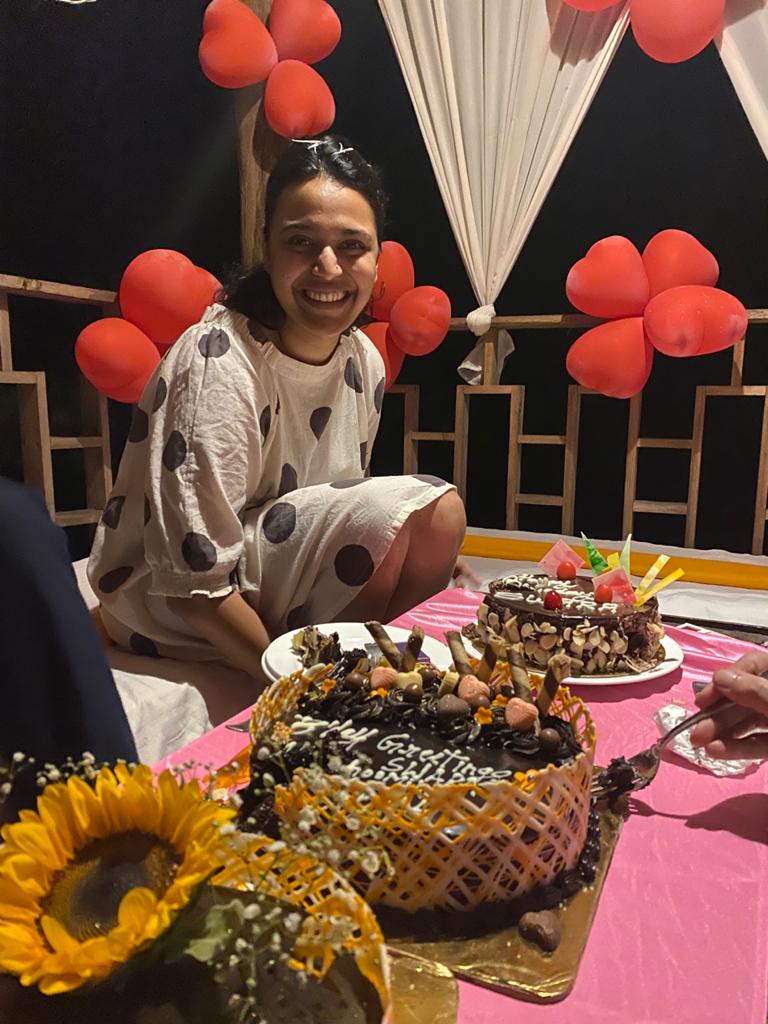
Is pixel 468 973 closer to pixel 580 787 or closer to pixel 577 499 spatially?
pixel 580 787

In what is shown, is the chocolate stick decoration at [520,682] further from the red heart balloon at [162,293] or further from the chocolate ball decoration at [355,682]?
the red heart balloon at [162,293]

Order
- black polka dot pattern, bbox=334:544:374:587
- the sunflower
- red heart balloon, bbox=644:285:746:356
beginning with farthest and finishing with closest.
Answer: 1. red heart balloon, bbox=644:285:746:356
2. black polka dot pattern, bbox=334:544:374:587
3. the sunflower

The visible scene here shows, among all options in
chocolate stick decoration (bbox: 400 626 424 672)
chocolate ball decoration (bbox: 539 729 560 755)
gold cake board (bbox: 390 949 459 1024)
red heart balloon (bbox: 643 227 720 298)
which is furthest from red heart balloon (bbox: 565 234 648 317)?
gold cake board (bbox: 390 949 459 1024)

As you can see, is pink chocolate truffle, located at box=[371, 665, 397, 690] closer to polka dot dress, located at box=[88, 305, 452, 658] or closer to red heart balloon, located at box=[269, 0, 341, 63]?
polka dot dress, located at box=[88, 305, 452, 658]

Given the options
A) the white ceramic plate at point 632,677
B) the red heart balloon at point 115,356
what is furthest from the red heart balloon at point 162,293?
the white ceramic plate at point 632,677

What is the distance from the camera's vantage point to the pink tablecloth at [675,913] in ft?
1.67

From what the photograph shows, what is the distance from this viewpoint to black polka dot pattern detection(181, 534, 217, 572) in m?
1.41

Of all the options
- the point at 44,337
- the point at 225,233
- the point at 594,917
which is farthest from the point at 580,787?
the point at 225,233

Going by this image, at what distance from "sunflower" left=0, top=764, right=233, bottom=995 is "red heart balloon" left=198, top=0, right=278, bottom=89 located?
9.00 feet

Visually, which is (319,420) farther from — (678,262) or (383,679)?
(678,262)

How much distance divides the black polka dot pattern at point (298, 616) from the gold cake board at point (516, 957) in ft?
3.49

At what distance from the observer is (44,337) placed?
2.70 metres

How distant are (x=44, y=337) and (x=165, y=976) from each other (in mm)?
2673

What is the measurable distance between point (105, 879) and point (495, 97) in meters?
2.94
